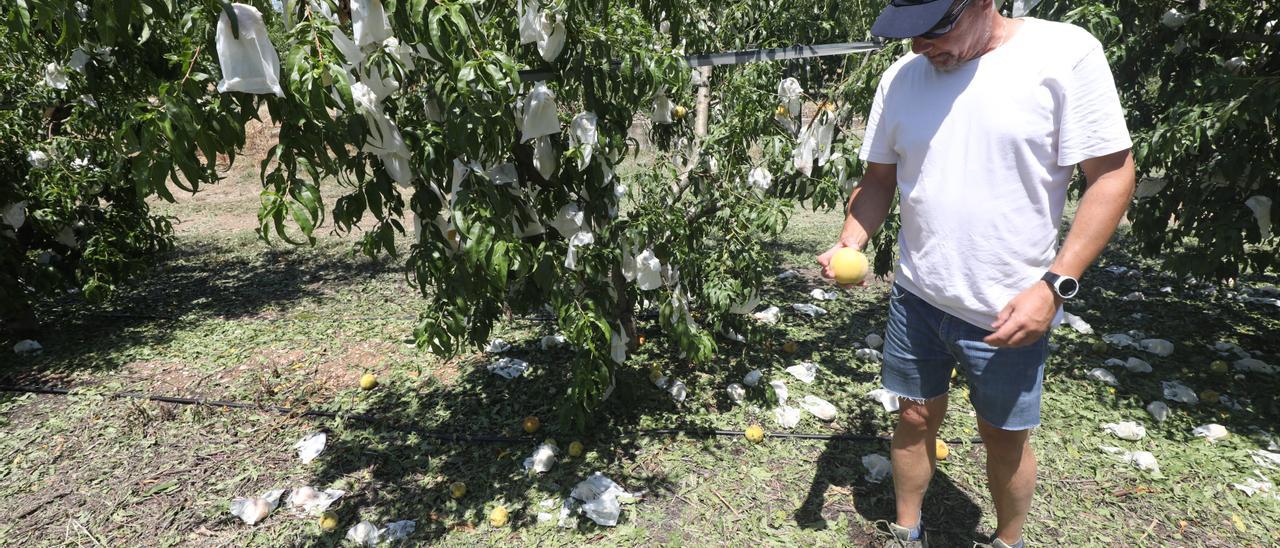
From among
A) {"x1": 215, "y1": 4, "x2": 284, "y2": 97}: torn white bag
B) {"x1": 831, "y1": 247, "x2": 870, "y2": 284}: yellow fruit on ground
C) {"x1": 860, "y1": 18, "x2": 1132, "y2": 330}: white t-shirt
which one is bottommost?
{"x1": 831, "y1": 247, "x2": 870, "y2": 284}: yellow fruit on ground

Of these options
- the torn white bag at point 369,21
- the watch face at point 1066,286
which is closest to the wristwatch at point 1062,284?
the watch face at point 1066,286

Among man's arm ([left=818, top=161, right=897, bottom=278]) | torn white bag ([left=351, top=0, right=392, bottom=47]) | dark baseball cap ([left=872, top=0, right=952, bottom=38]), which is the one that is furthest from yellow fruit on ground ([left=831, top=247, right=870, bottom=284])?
torn white bag ([left=351, top=0, right=392, bottom=47])

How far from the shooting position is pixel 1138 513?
235cm

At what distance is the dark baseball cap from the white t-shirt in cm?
16

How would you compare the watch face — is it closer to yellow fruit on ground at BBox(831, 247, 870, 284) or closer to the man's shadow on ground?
yellow fruit on ground at BBox(831, 247, 870, 284)

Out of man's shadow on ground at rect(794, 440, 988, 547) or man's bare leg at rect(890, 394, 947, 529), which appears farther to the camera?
man's shadow on ground at rect(794, 440, 988, 547)

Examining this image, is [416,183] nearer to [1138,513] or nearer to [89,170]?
[1138,513]

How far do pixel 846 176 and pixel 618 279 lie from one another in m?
1.01

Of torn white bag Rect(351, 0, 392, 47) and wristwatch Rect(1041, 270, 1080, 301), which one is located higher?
torn white bag Rect(351, 0, 392, 47)

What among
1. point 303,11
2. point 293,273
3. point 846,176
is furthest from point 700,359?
point 293,273

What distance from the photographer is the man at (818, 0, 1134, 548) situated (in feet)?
4.57

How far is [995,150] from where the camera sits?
1.47m

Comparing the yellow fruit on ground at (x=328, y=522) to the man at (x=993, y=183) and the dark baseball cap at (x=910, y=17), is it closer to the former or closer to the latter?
the man at (x=993, y=183)

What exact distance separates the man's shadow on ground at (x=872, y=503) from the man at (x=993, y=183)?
518 millimetres
